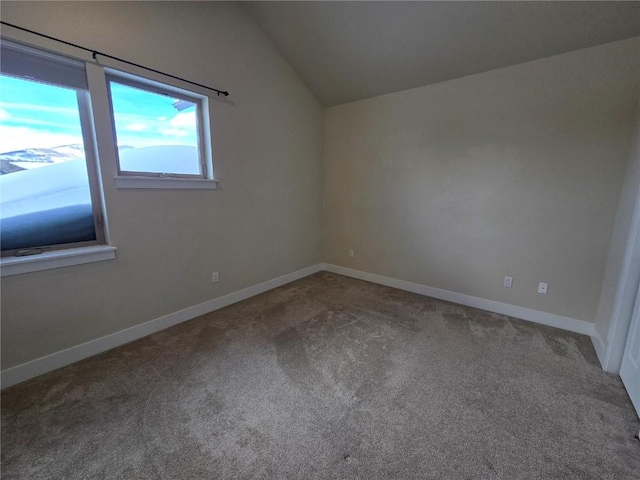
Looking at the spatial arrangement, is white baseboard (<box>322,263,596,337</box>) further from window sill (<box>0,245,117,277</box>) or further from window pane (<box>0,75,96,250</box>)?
window pane (<box>0,75,96,250</box>)

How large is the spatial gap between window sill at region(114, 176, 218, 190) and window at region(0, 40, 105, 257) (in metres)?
0.19

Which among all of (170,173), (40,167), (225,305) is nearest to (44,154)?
(40,167)

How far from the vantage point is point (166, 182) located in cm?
238

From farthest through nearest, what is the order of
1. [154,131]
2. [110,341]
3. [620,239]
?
[154,131], [110,341], [620,239]

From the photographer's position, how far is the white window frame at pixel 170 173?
83.2 inches

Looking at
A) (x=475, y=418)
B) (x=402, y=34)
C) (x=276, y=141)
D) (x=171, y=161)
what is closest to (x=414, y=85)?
(x=402, y=34)

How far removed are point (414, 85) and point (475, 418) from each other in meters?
3.14

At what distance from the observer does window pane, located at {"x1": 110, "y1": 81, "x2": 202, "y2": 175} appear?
2184 millimetres

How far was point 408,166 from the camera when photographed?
129 inches

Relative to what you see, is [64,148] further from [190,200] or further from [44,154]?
[190,200]

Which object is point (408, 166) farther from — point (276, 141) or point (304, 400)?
point (304, 400)

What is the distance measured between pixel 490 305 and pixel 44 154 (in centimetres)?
402

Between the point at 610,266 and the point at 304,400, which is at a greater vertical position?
the point at 610,266

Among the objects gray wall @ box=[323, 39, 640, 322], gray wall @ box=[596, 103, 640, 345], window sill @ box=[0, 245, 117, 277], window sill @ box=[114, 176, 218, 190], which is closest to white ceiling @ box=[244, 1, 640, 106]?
gray wall @ box=[323, 39, 640, 322]
